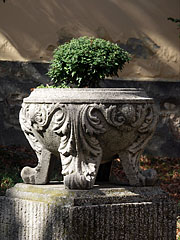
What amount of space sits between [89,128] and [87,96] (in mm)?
258

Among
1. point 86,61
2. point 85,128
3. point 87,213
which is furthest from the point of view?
point 86,61

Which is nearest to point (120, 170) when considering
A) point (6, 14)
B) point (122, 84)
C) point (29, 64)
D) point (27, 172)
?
point (122, 84)

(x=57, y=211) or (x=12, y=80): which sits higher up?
(x=12, y=80)

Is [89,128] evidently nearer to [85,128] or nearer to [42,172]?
[85,128]

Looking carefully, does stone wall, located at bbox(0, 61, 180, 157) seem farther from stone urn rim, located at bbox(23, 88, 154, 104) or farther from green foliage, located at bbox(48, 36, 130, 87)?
stone urn rim, located at bbox(23, 88, 154, 104)

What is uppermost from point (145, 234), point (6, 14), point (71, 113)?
point (6, 14)

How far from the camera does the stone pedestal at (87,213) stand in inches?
167

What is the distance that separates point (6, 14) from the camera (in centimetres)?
880

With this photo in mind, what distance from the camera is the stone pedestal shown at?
14.0 ft

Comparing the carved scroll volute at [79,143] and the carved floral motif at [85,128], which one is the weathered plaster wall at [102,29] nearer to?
the carved floral motif at [85,128]

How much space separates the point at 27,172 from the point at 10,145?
3914mm

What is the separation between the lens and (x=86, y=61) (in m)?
4.95

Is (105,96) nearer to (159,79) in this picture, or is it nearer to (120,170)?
(120,170)

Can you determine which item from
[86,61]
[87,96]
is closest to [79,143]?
[87,96]
